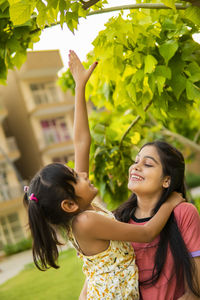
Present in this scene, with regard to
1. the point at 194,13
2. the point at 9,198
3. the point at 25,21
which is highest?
the point at 25,21

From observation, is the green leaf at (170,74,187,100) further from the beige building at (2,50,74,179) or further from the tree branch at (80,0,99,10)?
the beige building at (2,50,74,179)

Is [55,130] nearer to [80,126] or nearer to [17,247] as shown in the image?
[17,247]

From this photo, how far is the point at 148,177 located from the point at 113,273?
20.5 inches

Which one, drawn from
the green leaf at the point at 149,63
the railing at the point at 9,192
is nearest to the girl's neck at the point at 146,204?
the green leaf at the point at 149,63

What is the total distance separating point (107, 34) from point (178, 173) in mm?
824

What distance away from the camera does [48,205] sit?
202cm

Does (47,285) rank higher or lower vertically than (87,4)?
→ lower

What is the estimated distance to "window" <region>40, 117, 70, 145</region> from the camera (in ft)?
74.9

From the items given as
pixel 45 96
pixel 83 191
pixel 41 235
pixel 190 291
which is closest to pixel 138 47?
pixel 83 191

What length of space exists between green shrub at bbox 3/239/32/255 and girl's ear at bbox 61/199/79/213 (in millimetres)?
18934

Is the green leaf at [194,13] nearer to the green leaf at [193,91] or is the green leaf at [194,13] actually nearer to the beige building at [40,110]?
the green leaf at [193,91]

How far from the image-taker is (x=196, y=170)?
30625 millimetres

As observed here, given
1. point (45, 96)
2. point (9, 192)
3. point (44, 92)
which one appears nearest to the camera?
point (9, 192)

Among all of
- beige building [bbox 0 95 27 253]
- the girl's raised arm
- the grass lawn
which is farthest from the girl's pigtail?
beige building [bbox 0 95 27 253]
